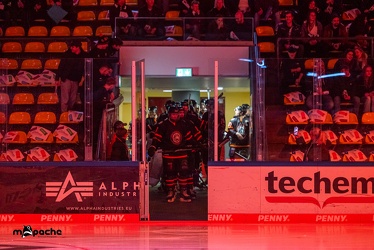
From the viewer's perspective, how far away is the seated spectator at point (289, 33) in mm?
17656

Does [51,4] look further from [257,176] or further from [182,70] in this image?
[257,176]

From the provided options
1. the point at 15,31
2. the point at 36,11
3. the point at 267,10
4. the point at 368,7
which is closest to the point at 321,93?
the point at 267,10

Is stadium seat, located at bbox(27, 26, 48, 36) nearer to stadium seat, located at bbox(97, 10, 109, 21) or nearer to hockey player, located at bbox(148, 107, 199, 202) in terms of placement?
stadium seat, located at bbox(97, 10, 109, 21)

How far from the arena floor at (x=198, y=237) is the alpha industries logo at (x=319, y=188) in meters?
0.53

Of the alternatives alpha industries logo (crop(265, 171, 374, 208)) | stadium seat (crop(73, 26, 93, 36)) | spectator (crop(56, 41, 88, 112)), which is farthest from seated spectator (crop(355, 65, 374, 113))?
stadium seat (crop(73, 26, 93, 36))

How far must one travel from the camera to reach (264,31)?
63.1 feet

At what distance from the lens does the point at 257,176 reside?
14.2 m

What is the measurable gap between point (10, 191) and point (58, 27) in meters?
6.93

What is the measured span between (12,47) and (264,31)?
5.81 m

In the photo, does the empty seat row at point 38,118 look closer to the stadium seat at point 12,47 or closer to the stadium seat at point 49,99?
the stadium seat at point 49,99

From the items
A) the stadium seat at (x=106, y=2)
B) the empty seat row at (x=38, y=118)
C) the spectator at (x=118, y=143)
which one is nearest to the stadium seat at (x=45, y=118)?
the empty seat row at (x=38, y=118)

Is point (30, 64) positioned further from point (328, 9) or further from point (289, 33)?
point (328, 9)

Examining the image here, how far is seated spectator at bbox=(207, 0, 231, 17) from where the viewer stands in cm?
1902

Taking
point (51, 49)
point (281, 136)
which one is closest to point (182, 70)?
point (51, 49)
